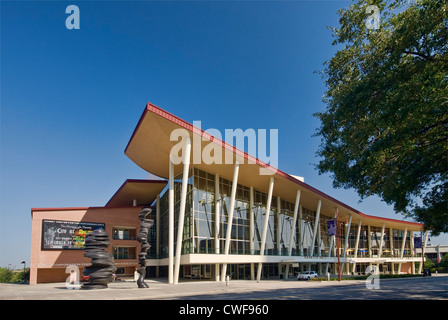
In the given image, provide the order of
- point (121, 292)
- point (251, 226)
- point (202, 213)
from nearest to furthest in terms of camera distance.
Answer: point (121, 292), point (202, 213), point (251, 226)

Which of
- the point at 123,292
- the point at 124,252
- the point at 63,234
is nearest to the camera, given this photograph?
the point at 123,292

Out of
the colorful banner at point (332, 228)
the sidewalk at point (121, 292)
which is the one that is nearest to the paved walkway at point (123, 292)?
the sidewalk at point (121, 292)

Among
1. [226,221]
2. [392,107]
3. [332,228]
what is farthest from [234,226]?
[392,107]

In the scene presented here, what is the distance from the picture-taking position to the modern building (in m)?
36.3

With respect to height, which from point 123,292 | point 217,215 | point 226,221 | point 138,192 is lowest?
point 123,292

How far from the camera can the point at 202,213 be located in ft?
135

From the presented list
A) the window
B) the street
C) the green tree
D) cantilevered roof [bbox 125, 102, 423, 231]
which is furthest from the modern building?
the green tree

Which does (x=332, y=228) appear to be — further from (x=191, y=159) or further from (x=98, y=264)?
(x=98, y=264)

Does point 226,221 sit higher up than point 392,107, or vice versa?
point 392,107

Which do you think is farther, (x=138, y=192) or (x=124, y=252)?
(x=138, y=192)

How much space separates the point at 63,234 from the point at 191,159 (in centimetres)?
2006

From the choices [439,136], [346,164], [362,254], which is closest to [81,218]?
[346,164]

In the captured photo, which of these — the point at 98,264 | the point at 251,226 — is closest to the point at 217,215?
the point at 251,226

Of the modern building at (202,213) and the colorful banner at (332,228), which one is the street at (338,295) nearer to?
the colorful banner at (332,228)
